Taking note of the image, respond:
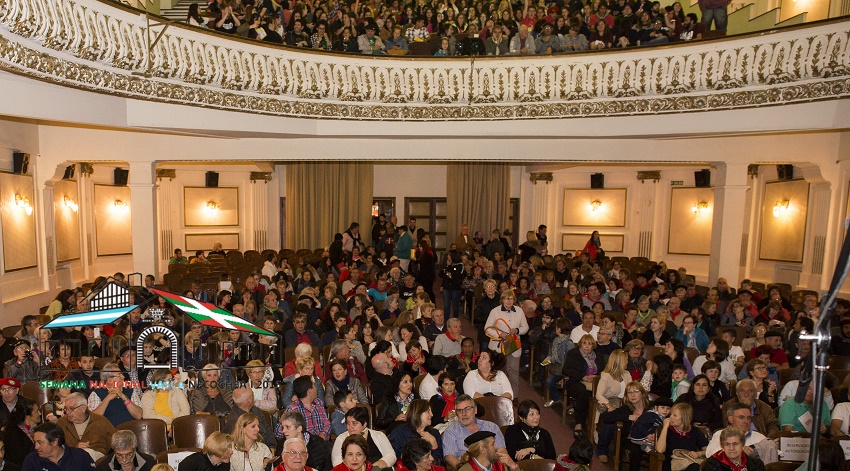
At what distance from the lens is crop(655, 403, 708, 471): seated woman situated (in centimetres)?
509

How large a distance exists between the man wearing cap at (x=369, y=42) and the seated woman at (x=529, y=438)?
7998mm

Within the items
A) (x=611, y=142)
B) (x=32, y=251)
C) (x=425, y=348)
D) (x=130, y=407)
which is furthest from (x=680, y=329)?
(x=32, y=251)

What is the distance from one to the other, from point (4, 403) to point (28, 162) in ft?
24.2

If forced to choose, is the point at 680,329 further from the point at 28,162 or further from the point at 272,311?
the point at 28,162

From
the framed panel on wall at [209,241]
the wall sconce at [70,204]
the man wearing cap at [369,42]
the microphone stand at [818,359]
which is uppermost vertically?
the man wearing cap at [369,42]

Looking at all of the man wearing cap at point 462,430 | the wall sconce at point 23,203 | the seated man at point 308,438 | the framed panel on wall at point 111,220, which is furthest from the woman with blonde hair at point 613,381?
the framed panel on wall at point 111,220

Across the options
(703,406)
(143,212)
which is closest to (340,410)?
(703,406)

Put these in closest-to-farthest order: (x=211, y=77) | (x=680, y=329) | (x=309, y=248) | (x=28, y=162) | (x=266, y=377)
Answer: (x=266, y=377) < (x=680, y=329) < (x=211, y=77) < (x=28, y=162) < (x=309, y=248)

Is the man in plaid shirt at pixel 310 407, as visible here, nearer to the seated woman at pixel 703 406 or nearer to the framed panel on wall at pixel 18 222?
the seated woman at pixel 703 406

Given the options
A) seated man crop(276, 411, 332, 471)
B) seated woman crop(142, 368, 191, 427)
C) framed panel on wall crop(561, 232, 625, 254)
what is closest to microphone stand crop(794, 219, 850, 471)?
seated man crop(276, 411, 332, 471)

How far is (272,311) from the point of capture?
337 inches

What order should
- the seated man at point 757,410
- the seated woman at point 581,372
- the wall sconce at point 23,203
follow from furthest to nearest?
the wall sconce at point 23,203, the seated woman at point 581,372, the seated man at point 757,410

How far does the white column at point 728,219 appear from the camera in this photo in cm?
1156

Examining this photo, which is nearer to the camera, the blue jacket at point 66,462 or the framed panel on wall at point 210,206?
the blue jacket at point 66,462
